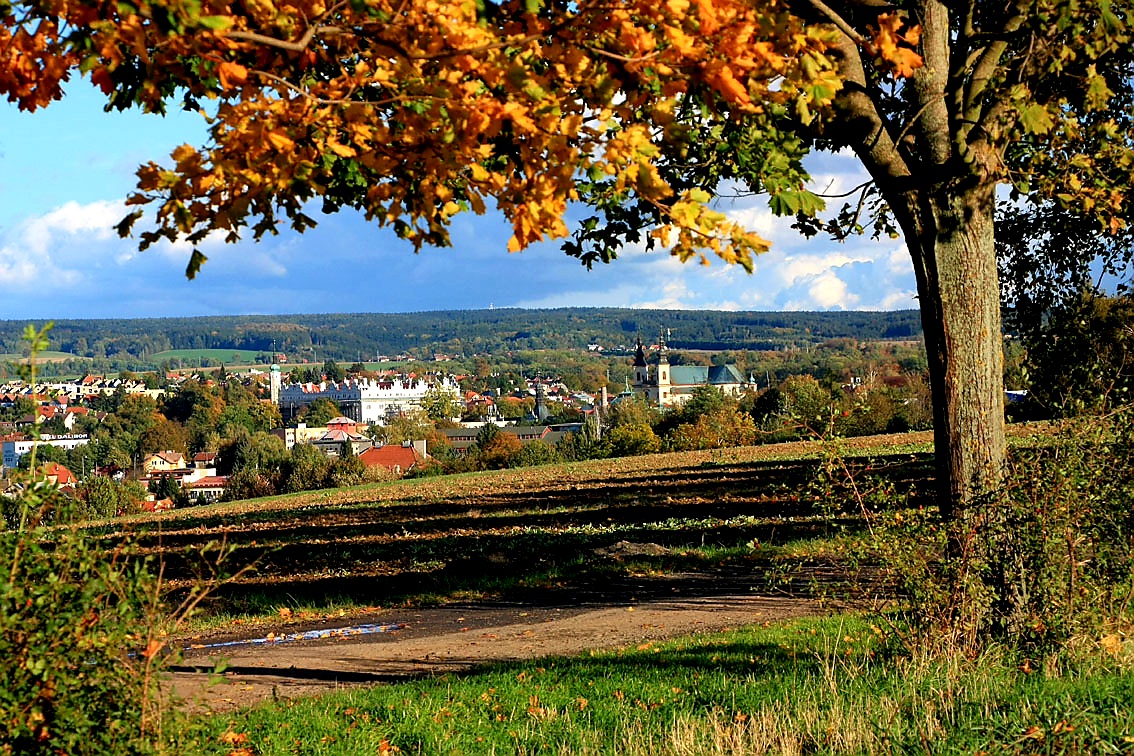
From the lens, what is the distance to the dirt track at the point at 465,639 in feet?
29.4

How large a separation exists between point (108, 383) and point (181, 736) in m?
187

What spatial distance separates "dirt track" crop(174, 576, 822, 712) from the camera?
8.95 meters

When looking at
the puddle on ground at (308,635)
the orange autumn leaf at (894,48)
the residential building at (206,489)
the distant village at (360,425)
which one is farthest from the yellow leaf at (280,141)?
the residential building at (206,489)

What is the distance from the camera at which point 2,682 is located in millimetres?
4117

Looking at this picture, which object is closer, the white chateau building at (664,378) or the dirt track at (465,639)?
the dirt track at (465,639)

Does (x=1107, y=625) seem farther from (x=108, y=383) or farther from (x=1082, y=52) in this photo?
(x=108, y=383)

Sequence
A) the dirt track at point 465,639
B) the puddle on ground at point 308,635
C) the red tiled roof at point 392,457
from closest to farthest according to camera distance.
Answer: the dirt track at point 465,639 < the puddle on ground at point 308,635 < the red tiled roof at point 392,457

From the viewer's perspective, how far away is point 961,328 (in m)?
8.30

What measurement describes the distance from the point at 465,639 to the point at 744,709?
478cm

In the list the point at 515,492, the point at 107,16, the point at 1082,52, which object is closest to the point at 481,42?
the point at 107,16

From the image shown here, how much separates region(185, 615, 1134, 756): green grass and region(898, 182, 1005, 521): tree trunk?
1.54 metres

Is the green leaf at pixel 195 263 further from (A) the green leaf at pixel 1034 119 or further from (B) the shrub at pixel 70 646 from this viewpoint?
(A) the green leaf at pixel 1034 119

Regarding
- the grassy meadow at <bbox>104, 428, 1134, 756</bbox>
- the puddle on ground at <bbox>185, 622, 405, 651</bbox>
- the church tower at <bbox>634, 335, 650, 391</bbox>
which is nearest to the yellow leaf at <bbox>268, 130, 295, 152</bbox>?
the grassy meadow at <bbox>104, 428, 1134, 756</bbox>

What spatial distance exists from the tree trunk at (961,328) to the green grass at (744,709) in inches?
60.5
